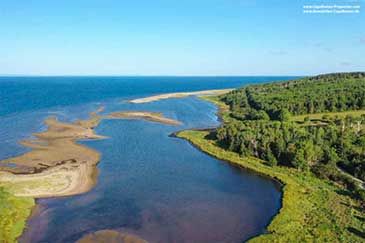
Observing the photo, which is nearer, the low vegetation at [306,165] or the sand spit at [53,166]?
the low vegetation at [306,165]

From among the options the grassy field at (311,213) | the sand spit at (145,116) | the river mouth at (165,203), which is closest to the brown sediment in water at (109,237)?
the river mouth at (165,203)

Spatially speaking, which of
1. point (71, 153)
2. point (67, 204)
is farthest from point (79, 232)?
point (71, 153)

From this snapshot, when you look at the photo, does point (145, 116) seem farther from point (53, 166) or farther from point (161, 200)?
point (161, 200)

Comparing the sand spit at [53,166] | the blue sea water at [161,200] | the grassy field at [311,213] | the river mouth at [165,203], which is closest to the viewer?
the grassy field at [311,213]

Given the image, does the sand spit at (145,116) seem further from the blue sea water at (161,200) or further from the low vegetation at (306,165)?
the blue sea water at (161,200)

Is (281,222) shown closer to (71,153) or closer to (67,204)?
(67,204)

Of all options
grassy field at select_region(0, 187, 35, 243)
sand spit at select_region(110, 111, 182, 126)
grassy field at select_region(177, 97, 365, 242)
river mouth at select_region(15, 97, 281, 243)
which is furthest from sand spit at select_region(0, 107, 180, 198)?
grassy field at select_region(177, 97, 365, 242)
